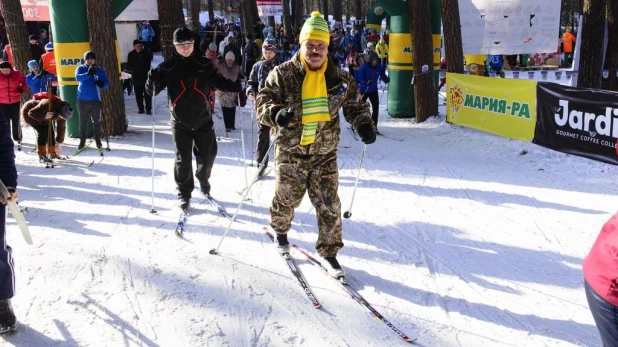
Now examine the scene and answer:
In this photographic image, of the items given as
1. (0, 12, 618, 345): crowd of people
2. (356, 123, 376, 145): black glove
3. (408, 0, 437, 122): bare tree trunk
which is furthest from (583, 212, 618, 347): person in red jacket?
(408, 0, 437, 122): bare tree trunk

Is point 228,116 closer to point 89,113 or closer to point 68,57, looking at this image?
point 89,113

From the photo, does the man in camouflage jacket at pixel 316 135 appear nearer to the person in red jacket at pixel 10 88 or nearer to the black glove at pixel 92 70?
the black glove at pixel 92 70

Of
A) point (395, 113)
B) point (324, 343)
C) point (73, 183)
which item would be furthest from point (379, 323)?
point (395, 113)

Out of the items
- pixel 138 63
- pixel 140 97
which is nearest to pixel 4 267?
pixel 138 63

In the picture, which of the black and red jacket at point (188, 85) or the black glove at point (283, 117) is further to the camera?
the black and red jacket at point (188, 85)

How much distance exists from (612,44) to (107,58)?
10.4 m

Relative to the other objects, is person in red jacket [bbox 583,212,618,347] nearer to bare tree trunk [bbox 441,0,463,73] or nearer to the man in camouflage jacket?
the man in camouflage jacket

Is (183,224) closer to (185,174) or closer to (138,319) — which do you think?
(185,174)

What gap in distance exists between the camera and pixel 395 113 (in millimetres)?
13516

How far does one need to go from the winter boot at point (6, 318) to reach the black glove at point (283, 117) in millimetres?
2190

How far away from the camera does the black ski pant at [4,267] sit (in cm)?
337

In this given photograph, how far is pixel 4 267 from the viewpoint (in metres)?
3.41

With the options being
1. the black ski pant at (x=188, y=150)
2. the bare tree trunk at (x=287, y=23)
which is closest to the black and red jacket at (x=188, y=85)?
the black ski pant at (x=188, y=150)

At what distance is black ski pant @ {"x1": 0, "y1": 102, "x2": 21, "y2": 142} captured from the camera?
32.0ft
